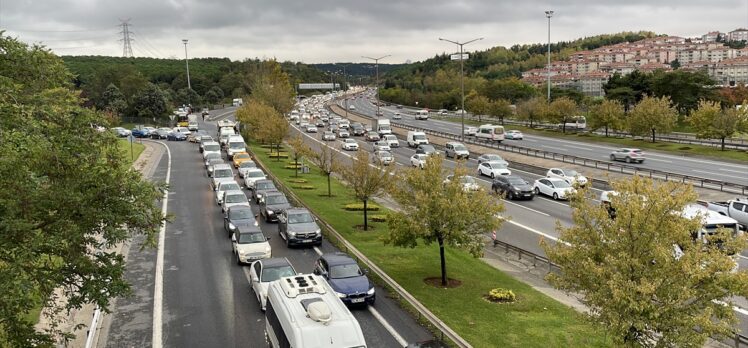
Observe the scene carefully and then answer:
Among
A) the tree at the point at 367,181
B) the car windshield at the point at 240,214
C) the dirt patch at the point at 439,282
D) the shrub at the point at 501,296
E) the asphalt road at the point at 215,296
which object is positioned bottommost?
the dirt patch at the point at 439,282

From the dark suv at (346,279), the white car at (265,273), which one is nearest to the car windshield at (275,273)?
the white car at (265,273)

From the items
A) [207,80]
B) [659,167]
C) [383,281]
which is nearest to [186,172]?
[383,281]

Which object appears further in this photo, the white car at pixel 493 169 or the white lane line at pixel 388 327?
the white car at pixel 493 169

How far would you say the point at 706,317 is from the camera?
11062 mm

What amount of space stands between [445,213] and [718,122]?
47240 mm

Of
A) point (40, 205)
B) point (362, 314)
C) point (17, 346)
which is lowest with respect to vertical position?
point (362, 314)

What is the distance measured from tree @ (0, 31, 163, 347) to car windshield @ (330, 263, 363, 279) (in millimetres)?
8146

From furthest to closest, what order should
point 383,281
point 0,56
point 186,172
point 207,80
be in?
point 207,80 → point 186,172 → point 383,281 → point 0,56

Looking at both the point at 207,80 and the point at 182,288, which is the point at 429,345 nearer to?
the point at 182,288

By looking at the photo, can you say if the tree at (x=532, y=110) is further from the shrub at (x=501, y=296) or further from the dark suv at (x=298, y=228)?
the shrub at (x=501, y=296)

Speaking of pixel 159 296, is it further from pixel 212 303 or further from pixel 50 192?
pixel 50 192

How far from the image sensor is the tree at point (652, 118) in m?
61.6

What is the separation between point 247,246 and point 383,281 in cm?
631

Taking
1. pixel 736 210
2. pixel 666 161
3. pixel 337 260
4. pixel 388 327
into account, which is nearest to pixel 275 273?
pixel 337 260
